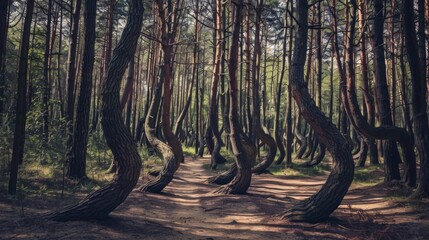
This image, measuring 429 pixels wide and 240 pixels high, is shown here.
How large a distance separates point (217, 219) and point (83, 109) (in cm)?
546

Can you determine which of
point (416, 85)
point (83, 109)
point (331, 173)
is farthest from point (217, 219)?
point (416, 85)

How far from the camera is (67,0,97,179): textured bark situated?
10875mm

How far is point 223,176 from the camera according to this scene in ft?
43.9

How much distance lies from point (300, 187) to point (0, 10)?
1118 centimetres

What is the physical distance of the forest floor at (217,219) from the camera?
6.02m

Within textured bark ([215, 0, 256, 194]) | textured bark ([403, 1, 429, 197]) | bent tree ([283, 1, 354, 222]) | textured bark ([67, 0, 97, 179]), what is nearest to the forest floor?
bent tree ([283, 1, 354, 222])

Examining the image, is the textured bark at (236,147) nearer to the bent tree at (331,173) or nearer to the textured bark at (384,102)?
the bent tree at (331,173)

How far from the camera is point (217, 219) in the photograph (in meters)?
8.28

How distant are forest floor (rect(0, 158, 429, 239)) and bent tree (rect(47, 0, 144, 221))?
0.76 feet

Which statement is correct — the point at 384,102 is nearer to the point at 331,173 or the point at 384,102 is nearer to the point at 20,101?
the point at 331,173

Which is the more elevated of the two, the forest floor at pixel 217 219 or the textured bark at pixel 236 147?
the textured bark at pixel 236 147

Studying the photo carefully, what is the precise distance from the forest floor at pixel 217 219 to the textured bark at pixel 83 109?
1.96 metres

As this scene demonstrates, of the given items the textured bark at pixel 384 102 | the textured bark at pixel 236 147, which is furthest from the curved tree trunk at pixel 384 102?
the textured bark at pixel 236 147

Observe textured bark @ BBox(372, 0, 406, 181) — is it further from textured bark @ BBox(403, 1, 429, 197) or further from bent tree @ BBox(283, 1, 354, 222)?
bent tree @ BBox(283, 1, 354, 222)
